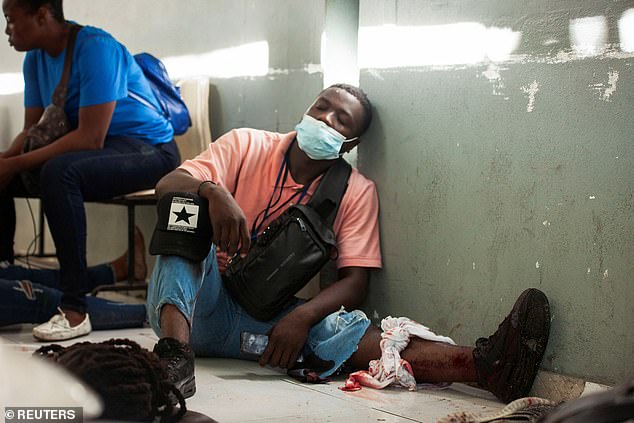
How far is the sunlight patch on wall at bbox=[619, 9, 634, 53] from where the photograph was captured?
2447 mm

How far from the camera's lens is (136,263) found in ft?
15.9

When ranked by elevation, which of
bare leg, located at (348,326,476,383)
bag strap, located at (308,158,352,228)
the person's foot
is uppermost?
bag strap, located at (308,158,352,228)

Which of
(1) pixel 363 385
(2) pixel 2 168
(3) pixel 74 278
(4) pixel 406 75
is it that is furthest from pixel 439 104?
(2) pixel 2 168

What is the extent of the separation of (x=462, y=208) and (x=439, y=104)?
381 millimetres

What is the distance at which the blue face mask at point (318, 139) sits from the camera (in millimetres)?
3199

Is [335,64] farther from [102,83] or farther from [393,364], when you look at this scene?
[393,364]

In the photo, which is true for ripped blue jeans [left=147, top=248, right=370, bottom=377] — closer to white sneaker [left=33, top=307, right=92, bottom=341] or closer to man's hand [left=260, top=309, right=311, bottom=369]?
man's hand [left=260, top=309, right=311, bottom=369]

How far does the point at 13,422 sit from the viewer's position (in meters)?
2.01

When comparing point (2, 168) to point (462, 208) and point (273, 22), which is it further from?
point (462, 208)

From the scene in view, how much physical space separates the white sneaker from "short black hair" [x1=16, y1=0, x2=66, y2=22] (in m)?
1.30

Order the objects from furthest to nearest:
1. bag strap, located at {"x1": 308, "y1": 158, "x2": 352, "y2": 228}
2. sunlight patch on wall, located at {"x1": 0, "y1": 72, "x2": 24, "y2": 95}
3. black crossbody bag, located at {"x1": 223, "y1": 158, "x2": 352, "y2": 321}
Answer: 1. sunlight patch on wall, located at {"x1": 0, "y1": 72, "x2": 24, "y2": 95}
2. bag strap, located at {"x1": 308, "y1": 158, "x2": 352, "y2": 228}
3. black crossbody bag, located at {"x1": 223, "y1": 158, "x2": 352, "y2": 321}

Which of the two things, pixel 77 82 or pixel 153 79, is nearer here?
pixel 77 82

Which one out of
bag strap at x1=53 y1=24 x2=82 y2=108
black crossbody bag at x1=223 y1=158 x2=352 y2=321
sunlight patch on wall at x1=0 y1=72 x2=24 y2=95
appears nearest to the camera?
black crossbody bag at x1=223 y1=158 x2=352 y2=321

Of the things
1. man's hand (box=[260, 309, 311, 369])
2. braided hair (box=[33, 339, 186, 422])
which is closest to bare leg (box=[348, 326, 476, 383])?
man's hand (box=[260, 309, 311, 369])
